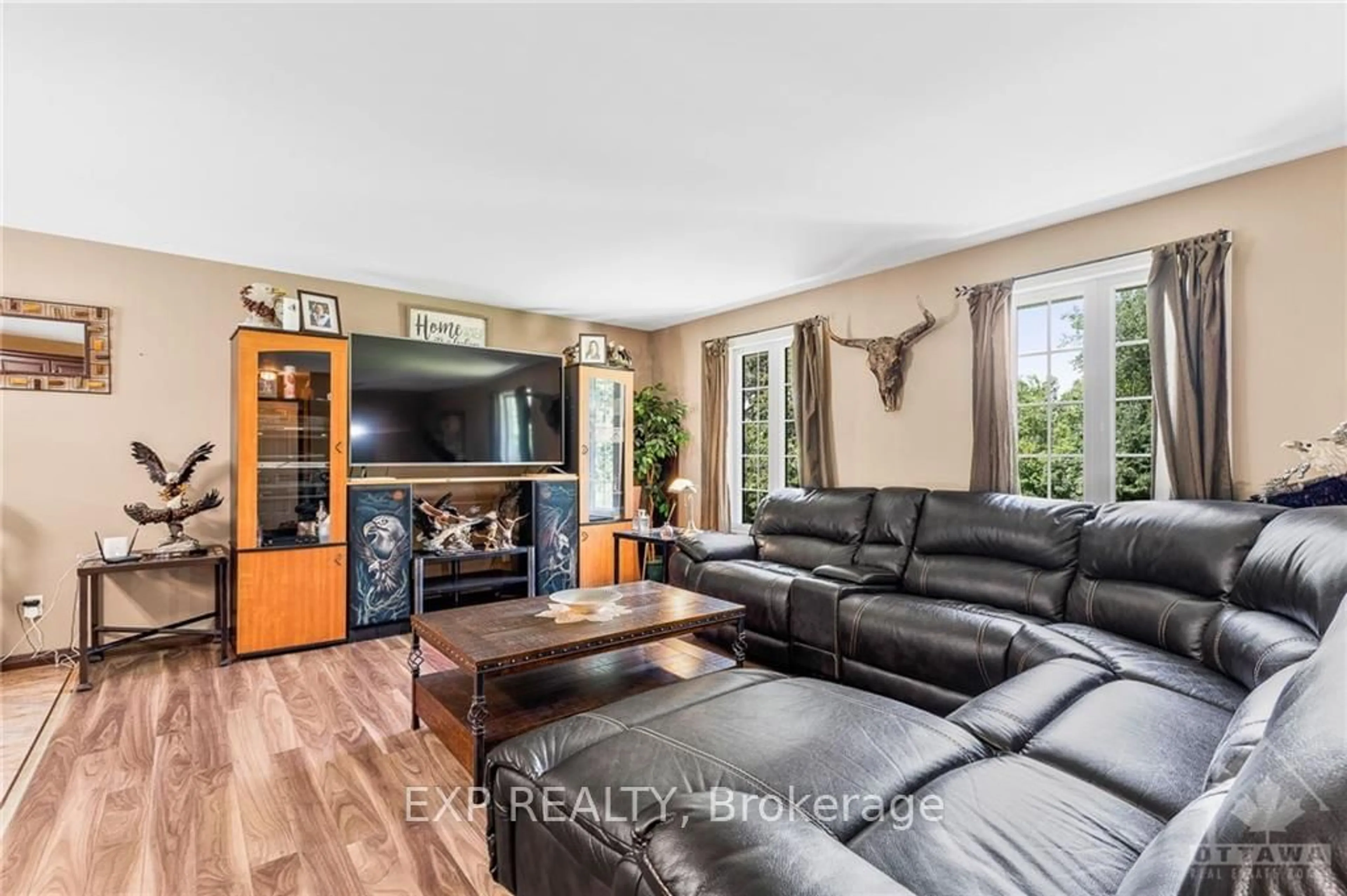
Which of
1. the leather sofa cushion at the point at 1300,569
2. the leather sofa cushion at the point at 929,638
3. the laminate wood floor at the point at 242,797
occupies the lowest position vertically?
the laminate wood floor at the point at 242,797

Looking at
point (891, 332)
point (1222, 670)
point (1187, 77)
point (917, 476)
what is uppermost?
point (1187, 77)

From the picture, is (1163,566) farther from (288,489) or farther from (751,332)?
(288,489)

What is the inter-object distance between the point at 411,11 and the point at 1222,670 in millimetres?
3209

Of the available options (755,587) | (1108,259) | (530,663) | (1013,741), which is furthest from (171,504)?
(1108,259)

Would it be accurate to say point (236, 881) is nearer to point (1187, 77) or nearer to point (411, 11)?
point (411, 11)

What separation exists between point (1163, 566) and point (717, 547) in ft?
7.31

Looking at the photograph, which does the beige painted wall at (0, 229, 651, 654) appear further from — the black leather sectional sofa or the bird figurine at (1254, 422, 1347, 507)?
the bird figurine at (1254, 422, 1347, 507)

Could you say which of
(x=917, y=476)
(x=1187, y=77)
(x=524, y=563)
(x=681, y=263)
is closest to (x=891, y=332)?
(x=917, y=476)

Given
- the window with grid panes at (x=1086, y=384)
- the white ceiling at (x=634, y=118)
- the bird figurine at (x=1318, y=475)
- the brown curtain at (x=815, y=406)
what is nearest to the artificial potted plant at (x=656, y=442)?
the brown curtain at (x=815, y=406)

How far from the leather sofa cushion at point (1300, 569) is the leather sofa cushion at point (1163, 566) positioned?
0.26 feet

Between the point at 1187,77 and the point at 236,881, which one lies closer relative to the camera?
A: the point at 236,881

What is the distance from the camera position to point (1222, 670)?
197 centimetres

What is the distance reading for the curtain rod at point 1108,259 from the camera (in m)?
2.70

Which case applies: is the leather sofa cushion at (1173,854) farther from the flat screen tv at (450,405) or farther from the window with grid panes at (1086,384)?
the flat screen tv at (450,405)
